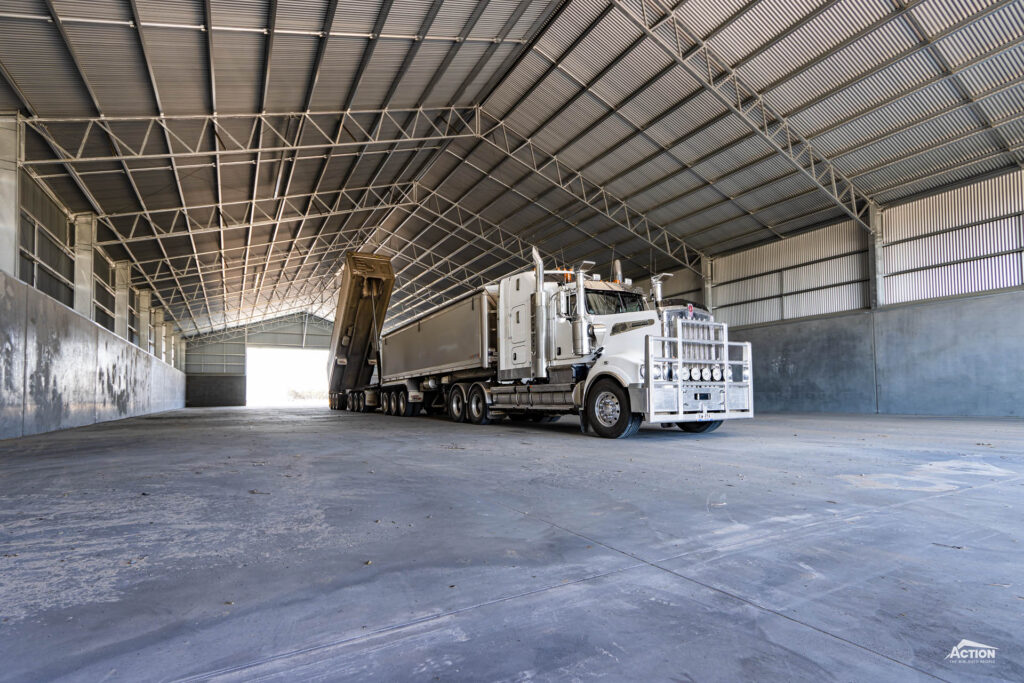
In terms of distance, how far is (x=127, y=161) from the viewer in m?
15.7

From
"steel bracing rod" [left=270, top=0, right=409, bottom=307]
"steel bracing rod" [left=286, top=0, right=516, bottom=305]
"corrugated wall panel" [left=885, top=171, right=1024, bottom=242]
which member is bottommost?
"corrugated wall panel" [left=885, top=171, right=1024, bottom=242]

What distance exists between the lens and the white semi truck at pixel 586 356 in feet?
29.3

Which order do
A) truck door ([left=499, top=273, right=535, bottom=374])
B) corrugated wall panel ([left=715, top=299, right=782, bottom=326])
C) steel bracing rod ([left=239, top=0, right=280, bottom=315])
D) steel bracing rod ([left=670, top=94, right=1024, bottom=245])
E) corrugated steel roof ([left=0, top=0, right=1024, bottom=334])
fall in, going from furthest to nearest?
corrugated wall panel ([left=715, top=299, right=782, bottom=326]) → steel bracing rod ([left=670, top=94, right=1024, bottom=245]) → corrugated steel roof ([left=0, top=0, right=1024, bottom=334]) → steel bracing rod ([left=239, top=0, right=280, bottom=315]) → truck door ([left=499, top=273, right=535, bottom=374])

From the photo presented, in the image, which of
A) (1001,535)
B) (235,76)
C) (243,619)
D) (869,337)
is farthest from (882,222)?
(243,619)

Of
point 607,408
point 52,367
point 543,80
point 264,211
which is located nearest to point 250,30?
point 543,80

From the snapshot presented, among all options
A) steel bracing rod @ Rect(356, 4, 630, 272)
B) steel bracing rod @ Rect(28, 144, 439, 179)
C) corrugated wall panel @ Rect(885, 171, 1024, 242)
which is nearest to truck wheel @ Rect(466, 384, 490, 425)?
steel bracing rod @ Rect(356, 4, 630, 272)

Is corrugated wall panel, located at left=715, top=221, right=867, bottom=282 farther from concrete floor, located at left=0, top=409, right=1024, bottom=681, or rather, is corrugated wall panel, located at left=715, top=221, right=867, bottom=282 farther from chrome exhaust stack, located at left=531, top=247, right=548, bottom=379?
concrete floor, located at left=0, top=409, right=1024, bottom=681

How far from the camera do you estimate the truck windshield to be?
397 inches

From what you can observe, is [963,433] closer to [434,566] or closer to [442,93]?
[434,566]

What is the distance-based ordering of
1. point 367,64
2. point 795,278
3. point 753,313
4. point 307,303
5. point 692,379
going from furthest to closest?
point 307,303 < point 753,313 < point 795,278 < point 367,64 < point 692,379

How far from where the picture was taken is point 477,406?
1336 centimetres

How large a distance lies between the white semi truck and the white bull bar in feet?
0.06
